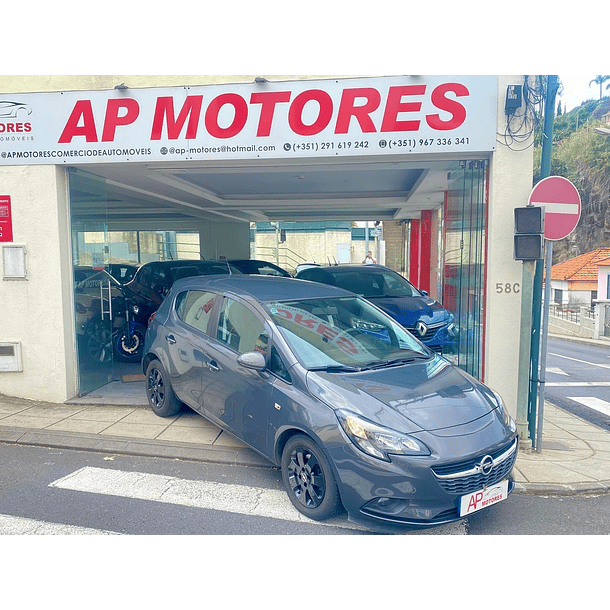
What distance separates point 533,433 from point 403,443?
2959 millimetres

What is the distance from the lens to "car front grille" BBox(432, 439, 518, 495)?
3.59 meters

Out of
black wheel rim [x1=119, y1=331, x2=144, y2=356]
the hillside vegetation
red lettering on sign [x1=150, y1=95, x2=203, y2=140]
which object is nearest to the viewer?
red lettering on sign [x1=150, y1=95, x2=203, y2=140]

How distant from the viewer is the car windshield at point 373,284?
1062cm

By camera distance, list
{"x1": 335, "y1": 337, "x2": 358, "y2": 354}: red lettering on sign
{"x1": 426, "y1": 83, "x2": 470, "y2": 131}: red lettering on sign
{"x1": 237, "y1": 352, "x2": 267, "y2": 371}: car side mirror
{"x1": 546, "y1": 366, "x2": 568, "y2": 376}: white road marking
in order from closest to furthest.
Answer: {"x1": 237, "y1": 352, "x2": 267, "y2": 371}: car side mirror < {"x1": 335, "y1": 337, "x2": 358, "y2": 354}: red lettering on sign < {"x1": 426, "y1": 83, "x2": 470, "y2": 131}: red lettering on sign < {"x1": 546, "y1": 366, "x2": 568, "y2": 376}: white road marking

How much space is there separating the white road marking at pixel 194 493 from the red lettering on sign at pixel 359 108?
4031mm

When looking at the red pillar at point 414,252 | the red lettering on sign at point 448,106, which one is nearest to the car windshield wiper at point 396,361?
the red lettering on sign at point 448,106

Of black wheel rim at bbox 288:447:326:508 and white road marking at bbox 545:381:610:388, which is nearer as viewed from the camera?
black wheel rim at bbox 288:447:326:508

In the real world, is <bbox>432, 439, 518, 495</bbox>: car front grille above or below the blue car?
below

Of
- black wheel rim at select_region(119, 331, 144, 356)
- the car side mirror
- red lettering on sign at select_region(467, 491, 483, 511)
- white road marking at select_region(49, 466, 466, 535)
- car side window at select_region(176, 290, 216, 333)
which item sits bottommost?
white road marking at select_region(49, 466, 466, 535)

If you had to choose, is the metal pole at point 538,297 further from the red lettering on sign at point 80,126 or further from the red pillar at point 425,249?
the red pillar at point 425,249

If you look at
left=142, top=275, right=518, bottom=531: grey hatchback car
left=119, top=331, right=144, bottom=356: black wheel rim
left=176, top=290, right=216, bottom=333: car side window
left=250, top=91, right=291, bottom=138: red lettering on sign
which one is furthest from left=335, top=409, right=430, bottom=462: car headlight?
left=119, top=331, right=144, bottom=356: black wheel rim

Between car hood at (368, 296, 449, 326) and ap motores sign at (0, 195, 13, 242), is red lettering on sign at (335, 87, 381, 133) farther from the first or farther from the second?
ap motores sign at (0, 195, 13, 242)

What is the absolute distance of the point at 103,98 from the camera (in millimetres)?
6746

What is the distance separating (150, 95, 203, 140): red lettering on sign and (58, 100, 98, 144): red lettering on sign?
2.66 feet
